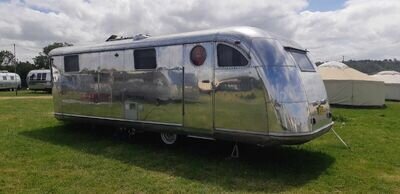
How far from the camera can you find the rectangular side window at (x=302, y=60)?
25.1 ft

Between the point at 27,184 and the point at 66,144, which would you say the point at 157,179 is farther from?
the point at 66,144

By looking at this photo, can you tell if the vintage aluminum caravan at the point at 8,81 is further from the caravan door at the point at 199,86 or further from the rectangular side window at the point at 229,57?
the rectangular side window at the point at 229,57

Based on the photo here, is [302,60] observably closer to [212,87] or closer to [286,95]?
[286,95]

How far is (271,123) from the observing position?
6.88 meters

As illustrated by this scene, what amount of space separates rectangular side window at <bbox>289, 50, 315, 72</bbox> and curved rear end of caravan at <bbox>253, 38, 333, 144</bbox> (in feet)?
0.15

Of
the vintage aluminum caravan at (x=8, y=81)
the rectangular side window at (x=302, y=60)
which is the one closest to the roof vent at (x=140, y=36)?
the rectangular side window at (x=302, y=60)

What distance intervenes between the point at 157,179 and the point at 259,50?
280cm

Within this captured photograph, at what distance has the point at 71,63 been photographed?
10695 millimetres

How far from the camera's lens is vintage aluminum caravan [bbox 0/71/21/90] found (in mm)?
44334

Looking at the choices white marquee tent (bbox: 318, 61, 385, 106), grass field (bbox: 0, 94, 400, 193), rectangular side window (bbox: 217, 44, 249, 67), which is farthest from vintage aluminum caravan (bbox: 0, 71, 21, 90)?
rectangular side window (bbox: 217, 44, 249, 67)

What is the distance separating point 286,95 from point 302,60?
1.39 m

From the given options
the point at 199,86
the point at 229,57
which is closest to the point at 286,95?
the point at 229,57

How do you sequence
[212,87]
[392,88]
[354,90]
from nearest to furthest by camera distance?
[212,87]
[354,90]
[392,88]

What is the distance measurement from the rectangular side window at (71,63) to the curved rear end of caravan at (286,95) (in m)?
5.29
